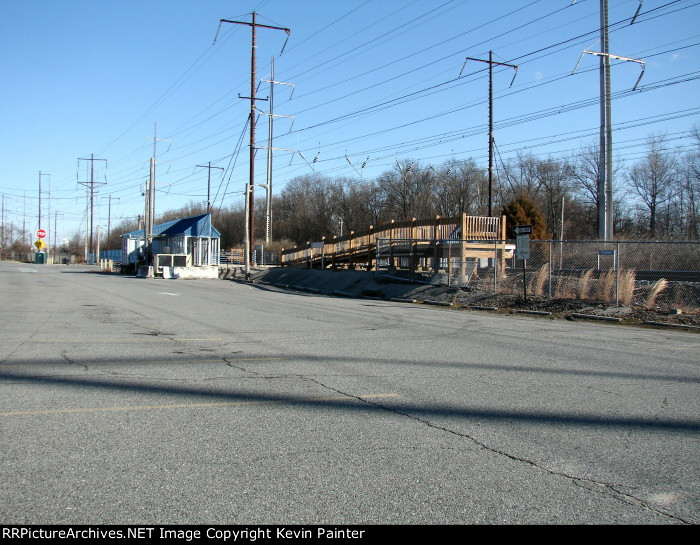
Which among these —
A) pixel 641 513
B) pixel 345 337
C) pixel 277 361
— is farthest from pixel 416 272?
pixel 641 513

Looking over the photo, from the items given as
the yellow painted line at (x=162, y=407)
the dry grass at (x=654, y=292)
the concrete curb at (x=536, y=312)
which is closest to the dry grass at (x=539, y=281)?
the concrete curb at (x=536, y=312)

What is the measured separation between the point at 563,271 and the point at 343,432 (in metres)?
20.3

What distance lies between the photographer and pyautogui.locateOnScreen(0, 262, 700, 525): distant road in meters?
4.01

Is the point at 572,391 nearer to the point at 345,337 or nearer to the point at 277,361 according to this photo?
the point at 277,361

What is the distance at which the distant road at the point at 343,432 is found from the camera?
4.01 metres

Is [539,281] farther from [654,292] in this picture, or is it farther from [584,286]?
[654,292]

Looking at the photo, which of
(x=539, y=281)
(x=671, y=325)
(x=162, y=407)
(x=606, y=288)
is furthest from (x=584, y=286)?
(x=162, y=407)

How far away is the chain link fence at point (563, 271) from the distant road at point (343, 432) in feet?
24.3

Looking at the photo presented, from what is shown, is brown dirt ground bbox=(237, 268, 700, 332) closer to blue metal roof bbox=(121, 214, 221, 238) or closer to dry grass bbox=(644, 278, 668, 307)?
dry grass bbox=(644, 278, 668, 307)

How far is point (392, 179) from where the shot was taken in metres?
72.1

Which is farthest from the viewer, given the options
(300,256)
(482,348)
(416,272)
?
(300,256)

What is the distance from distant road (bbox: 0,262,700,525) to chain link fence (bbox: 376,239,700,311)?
7.39 metres
